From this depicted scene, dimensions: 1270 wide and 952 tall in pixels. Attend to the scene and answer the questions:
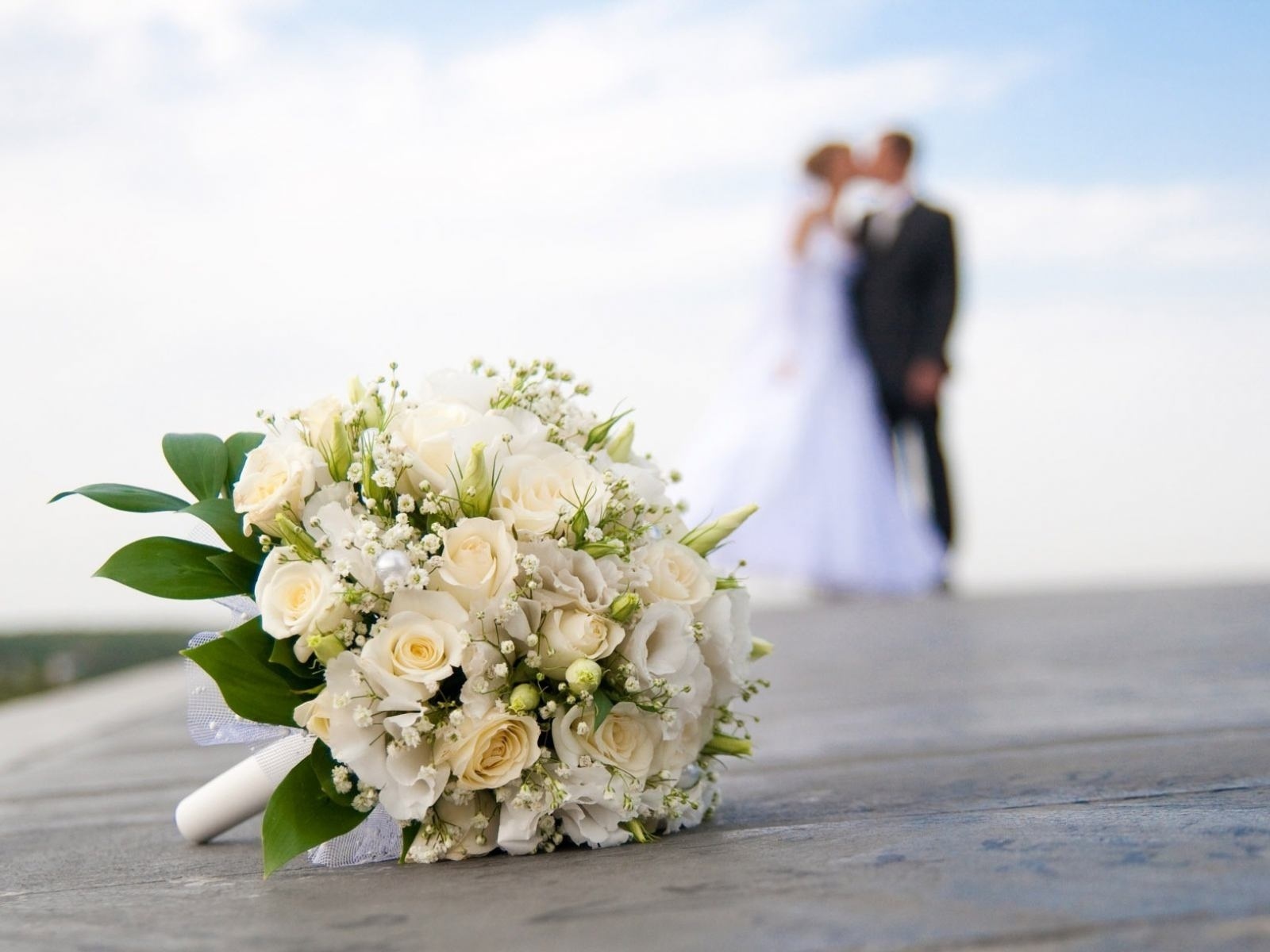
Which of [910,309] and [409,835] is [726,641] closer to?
[409,835]

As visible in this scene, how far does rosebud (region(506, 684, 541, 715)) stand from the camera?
134 cm

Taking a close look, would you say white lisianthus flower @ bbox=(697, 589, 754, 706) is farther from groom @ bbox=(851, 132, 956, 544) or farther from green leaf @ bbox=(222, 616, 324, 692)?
groom @ bbox=(851, 132, 956, 544)

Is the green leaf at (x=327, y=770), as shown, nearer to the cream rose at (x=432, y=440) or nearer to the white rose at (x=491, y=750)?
the white rose at (x=491, y=750)

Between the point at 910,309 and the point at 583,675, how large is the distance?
8.07 m

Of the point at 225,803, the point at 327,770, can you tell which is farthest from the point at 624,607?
the point at 225,803

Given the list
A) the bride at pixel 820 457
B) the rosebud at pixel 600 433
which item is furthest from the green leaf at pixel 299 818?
the bride at pixel 820 457

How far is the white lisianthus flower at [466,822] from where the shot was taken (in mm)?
1427

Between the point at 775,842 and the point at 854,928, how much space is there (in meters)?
0.44

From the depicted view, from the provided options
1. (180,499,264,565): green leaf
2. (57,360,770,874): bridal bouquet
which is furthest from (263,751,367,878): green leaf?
(180,499,264,565): green leaf

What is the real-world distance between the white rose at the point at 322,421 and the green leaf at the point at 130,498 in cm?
18

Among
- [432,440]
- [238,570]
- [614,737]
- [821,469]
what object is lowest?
[614,737]

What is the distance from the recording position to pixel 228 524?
145cm

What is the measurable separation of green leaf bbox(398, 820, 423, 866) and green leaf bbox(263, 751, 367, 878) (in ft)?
0.16

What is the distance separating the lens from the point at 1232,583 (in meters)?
8.70
